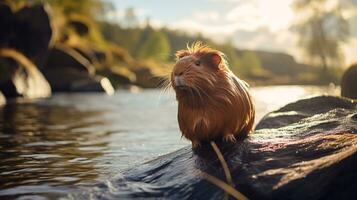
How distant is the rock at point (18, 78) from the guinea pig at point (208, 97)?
76.9ft

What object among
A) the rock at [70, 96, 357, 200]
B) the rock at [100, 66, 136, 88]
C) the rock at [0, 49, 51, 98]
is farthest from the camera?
the rock at [100, 66, 136, 88]

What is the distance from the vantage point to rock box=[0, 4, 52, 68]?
34938 mm

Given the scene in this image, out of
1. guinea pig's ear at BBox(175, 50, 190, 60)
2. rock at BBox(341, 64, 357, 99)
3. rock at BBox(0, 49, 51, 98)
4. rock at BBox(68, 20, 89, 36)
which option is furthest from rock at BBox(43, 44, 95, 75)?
guinea pig's ear at BBox(175, 50, 190, 60)

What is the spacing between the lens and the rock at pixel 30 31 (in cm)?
3494

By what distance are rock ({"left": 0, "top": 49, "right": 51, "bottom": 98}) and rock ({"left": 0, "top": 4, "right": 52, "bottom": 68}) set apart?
371cm

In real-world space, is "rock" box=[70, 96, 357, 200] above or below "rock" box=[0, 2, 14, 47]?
below

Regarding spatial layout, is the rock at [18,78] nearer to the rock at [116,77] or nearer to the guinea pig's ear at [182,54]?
the rock at [116,77]

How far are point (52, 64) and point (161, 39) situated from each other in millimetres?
66792

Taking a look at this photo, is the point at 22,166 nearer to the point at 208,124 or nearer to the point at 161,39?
the point at 208,124

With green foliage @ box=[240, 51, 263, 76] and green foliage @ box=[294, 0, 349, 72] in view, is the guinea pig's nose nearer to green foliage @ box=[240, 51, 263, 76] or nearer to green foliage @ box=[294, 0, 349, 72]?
green foliage @ box=[294, 0, 349, 72]

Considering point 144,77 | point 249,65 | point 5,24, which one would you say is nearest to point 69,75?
point 5,24

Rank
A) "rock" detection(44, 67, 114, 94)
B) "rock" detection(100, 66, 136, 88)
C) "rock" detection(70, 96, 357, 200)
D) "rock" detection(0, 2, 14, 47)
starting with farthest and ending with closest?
1. "rock" detection(100, 66, 136, 88)
2. "rock" detection(44, 67, 114, 94)
3. "rock" detection(0, 2, 14, 47)
4. "rock" detection(70, 96, 357, 200)

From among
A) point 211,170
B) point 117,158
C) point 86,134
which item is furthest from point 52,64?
point 211,170

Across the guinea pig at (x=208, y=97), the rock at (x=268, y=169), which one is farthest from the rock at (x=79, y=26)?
the guinea pig at (x=208, y=97)
